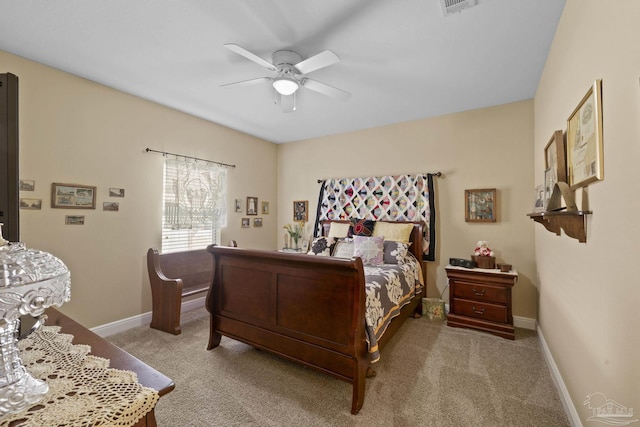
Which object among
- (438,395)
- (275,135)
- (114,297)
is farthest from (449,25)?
(114,297)

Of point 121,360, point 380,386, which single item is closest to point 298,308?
point 380,386

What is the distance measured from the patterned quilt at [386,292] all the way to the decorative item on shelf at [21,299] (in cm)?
168

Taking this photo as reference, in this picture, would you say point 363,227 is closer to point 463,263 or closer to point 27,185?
point 463,263

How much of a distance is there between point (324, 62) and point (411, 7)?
0.66 metres

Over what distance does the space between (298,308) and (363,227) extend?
2.05 meters

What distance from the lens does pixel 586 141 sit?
1.46 m

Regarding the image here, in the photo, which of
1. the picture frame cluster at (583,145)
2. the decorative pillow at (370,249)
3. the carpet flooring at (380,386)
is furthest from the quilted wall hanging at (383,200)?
the picture frame cluster at (583,145)

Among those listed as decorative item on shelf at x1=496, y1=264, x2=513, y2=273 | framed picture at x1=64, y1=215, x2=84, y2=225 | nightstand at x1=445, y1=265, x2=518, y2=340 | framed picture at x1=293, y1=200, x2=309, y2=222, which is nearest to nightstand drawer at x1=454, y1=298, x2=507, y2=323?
nightstand at x1=445, y1=265, x2=518, y2=340

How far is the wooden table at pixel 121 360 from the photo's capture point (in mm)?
→ 782

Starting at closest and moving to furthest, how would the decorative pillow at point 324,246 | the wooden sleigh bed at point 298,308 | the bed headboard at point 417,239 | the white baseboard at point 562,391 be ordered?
1. the white baseboard at point 562,391
2. the wooden sleigh bed at point 298,308
3. the bed headboard at point 417,239
4. the decorative pillow at point 324,246

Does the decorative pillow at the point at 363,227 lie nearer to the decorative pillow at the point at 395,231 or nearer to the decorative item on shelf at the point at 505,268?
the decorative pillow at the point at 395,231

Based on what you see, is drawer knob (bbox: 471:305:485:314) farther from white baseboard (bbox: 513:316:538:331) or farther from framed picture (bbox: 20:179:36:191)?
framed picture (bbox: 20:179:36:191)

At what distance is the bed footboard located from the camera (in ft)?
6.20

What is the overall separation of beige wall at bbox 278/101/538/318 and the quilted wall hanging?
0.14m
